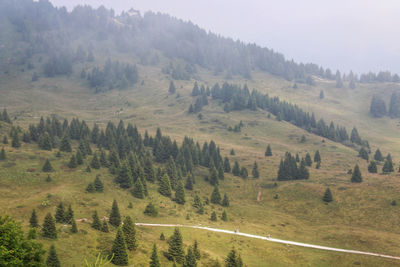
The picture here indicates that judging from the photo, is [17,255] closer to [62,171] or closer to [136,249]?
[136,249]

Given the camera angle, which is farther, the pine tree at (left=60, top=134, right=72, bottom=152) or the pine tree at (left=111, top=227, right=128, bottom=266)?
the pine tree at (left=60, top=134, right=72, bottom=152)

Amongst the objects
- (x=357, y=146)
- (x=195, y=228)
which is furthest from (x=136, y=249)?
(x=357, y=146)

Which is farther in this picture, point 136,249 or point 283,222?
point 283,222

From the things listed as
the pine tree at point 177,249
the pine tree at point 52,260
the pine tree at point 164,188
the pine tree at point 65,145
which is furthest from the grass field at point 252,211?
the pine tree at point 65,145

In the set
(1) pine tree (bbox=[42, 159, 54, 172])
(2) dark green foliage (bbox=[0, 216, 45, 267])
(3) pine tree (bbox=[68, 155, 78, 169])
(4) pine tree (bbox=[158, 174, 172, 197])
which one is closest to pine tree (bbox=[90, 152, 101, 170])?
(3) pine tree (bbox=[68, 155, 78, 169])

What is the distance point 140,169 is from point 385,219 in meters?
72.6

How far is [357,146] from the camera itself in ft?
601

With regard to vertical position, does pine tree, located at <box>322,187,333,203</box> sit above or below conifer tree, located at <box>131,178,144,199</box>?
above

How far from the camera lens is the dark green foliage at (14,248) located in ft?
80.2

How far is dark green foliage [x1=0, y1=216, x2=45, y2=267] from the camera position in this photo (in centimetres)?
2445

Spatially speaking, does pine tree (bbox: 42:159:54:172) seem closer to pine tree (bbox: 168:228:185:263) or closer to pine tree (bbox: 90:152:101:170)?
pine tree (bbox: 90:152:101:170)

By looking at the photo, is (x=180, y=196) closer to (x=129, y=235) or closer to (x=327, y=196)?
(x=129, y=235)

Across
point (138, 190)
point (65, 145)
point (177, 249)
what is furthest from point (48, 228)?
point (65, 145)

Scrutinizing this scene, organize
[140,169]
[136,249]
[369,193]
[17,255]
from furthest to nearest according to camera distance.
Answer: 1. [140,169]
2. [369,193]
3. [136,249]
4. [17,255]
